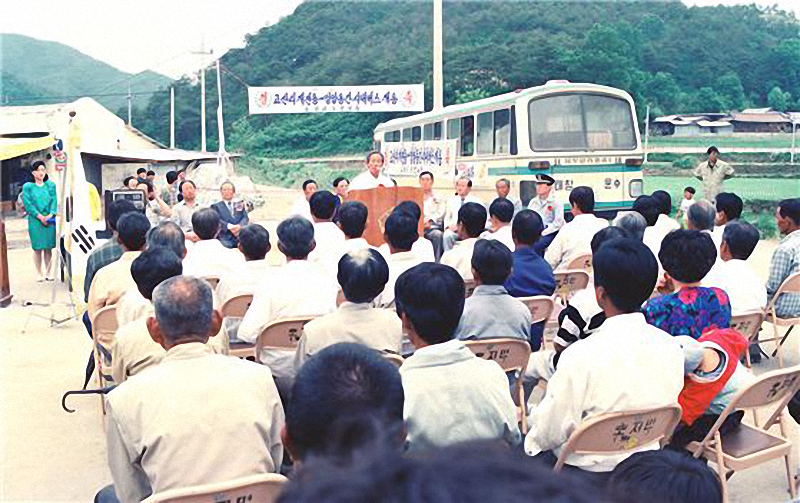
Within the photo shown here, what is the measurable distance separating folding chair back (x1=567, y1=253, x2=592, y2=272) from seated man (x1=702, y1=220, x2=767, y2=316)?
1.23m

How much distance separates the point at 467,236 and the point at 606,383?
3.02 meters

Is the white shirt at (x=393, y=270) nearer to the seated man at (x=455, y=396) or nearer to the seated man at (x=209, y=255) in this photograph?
the seated man at (x=209, y=255)

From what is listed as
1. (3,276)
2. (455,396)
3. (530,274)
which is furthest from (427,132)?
(455,396)

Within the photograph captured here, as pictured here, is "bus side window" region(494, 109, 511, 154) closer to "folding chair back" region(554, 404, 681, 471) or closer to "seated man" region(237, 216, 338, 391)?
"seated man" region(237, 216, 338, 391)

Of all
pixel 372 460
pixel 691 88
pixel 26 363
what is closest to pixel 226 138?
pixel 691 88

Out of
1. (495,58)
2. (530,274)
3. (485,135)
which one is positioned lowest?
(530,274)

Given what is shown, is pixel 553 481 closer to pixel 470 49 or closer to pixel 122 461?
pixel 122 461

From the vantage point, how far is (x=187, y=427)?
7.27 feet

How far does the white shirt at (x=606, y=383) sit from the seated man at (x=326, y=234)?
291 cm

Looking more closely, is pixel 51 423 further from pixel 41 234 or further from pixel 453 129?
pixel 453 129

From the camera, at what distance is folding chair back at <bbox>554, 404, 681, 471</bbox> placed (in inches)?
97.5

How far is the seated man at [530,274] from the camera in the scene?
15.2ft

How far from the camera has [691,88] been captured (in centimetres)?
2927

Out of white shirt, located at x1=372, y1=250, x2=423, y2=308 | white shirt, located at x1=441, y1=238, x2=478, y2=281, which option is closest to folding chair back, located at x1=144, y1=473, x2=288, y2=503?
white shirt, located at x1=372, y1=250, x2=423, y2=308
